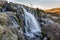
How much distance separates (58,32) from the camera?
12328mm

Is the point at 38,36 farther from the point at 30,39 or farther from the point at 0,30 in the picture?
the point at 0,30

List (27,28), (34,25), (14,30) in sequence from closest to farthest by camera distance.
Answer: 1. (14,30)
2. (27,28)
3. (34,25)

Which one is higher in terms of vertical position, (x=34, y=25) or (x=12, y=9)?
(x=12, y=9)

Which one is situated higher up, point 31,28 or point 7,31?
point 7,31

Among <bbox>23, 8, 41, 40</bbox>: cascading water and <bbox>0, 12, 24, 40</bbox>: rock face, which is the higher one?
<bbox>0, 12, 24, 40</bbox>: rock face

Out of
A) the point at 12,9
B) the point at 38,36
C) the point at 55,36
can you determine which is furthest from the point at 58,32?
the point at 12,9

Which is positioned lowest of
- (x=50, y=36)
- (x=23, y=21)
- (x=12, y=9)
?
(x=50, y=36)

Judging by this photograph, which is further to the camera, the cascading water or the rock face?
the cascading water

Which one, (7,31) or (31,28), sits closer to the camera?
(7,31)

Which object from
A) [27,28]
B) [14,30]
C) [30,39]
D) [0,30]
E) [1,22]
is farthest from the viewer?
[27,28]

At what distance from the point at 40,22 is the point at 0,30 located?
A: 24.6 ft

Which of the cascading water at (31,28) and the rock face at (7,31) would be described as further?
the cascading water at (31,28)

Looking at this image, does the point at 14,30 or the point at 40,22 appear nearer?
the point at 14,30

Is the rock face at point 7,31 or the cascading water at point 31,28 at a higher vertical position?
the rock face at point 7,31
